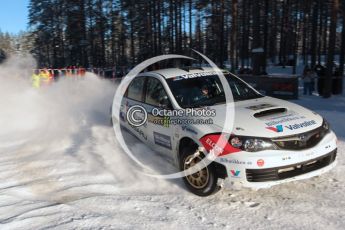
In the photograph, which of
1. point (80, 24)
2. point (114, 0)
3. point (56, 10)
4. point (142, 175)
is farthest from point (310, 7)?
point (142, 175)

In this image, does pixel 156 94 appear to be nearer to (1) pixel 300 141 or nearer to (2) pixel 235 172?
(2) pixel 235 172

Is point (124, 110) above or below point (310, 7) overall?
below

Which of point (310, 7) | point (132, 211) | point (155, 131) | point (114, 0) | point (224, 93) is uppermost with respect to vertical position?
point (114, 0)

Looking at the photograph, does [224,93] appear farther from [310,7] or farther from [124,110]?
[310,7]

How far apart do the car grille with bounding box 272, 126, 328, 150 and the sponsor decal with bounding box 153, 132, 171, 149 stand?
66.6 inches

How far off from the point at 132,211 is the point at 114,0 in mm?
56760

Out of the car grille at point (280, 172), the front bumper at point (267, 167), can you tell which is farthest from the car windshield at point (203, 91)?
the car grille at point (280, 172)

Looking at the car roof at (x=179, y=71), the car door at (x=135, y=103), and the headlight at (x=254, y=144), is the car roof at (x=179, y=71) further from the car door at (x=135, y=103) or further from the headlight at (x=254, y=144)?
the headlight at (x=254, y=144)

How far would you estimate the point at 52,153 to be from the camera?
7.00 m

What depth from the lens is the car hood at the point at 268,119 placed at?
14.8 feet

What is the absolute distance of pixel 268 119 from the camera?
4.73m

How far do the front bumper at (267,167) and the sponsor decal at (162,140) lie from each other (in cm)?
121

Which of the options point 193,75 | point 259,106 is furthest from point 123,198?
point 193,75

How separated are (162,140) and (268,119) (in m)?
1.72
